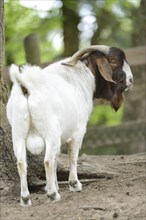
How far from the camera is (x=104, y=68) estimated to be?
6.10 meters

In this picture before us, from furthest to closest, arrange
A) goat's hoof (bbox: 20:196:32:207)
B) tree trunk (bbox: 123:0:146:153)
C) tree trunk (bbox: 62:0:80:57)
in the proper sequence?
tree trunk (bbox: 62:0:80:57) → tree trunk (bbox: 123:0:146:153) → goat's hoof (bbox: 20:196:32:207)

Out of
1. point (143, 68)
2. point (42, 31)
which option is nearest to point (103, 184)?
point (143, 68)

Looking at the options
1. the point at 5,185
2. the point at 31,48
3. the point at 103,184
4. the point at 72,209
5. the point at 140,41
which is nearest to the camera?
the point at 72,209

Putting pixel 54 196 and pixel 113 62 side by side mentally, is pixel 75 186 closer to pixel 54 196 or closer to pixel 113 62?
pixel 54 196

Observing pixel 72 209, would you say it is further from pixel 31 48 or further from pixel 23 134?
pixel 31 48

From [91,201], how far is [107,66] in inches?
62.8

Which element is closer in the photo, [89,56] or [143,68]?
[89,56]

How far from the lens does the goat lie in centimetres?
522

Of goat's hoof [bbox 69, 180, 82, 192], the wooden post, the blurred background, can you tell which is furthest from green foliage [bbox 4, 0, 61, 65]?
goat's hoof [bbox 69, 180, 82, 192]

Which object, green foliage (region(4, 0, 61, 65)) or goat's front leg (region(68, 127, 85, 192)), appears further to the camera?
green foliage (region(4, 0, 61, 65))

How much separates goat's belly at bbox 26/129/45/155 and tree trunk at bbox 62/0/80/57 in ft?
26.3

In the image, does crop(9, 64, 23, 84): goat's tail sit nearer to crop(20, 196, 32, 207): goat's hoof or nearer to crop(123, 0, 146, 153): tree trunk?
crop(20, 196, 32, 207): goat's hoof

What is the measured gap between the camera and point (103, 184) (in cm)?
636

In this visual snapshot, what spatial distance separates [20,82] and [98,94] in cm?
139
